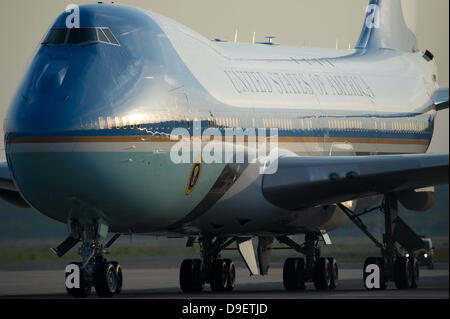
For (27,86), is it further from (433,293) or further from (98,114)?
(433,293)

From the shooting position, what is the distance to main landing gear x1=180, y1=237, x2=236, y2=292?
40625 millimetres

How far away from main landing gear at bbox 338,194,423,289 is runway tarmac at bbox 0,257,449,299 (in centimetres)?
54

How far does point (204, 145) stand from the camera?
35.4m

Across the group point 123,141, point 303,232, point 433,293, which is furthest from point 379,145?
point 123,141

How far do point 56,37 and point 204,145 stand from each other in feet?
15.0

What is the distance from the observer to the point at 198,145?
3516cm

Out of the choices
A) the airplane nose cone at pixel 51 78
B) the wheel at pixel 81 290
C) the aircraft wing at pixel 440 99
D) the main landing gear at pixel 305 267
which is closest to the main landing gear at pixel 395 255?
the main landing gear at pixel 305 267

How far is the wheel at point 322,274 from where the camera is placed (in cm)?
4109

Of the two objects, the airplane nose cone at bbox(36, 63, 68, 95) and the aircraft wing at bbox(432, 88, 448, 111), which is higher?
the airplane nose cone at bbox(36, 63, 68, 95)

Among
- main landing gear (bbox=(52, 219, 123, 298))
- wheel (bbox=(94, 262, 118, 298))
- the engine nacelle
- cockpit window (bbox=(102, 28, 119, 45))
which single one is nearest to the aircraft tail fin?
the engine nacelle

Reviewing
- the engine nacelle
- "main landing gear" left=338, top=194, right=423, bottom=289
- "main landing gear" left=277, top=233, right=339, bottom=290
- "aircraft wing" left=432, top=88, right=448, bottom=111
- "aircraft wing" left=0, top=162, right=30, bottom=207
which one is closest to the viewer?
"aircraft wing" left=0, top=162, right=30, bottom=207
